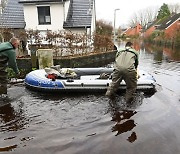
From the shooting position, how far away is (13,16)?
1914 centimetres

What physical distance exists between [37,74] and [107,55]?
9.35m

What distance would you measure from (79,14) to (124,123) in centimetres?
1547

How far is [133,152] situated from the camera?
3953 mm

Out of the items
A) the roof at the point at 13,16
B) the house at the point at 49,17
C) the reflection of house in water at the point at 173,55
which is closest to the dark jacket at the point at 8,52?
the house at the point at 49,17

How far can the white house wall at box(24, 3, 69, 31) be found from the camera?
59.0 ft

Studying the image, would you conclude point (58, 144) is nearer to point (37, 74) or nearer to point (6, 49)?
point (6, 49)

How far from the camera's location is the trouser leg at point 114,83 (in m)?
6.37

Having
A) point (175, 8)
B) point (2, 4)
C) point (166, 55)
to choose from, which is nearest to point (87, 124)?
point (166, 55)

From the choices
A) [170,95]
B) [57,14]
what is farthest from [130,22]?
[170,95]

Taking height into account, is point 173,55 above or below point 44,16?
below

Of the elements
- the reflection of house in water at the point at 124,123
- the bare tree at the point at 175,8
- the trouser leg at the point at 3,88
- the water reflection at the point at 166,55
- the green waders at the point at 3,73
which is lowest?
the reflection of house in water at the point at 124,123

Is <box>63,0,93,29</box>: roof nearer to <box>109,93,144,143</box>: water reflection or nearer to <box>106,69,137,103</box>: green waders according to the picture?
<box>106,69,137,103</box>: green waders

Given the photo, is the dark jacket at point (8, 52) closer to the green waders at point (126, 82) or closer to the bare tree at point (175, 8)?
the green waders at point (126, 82)

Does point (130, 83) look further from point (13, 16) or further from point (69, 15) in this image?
point (13, 16)
